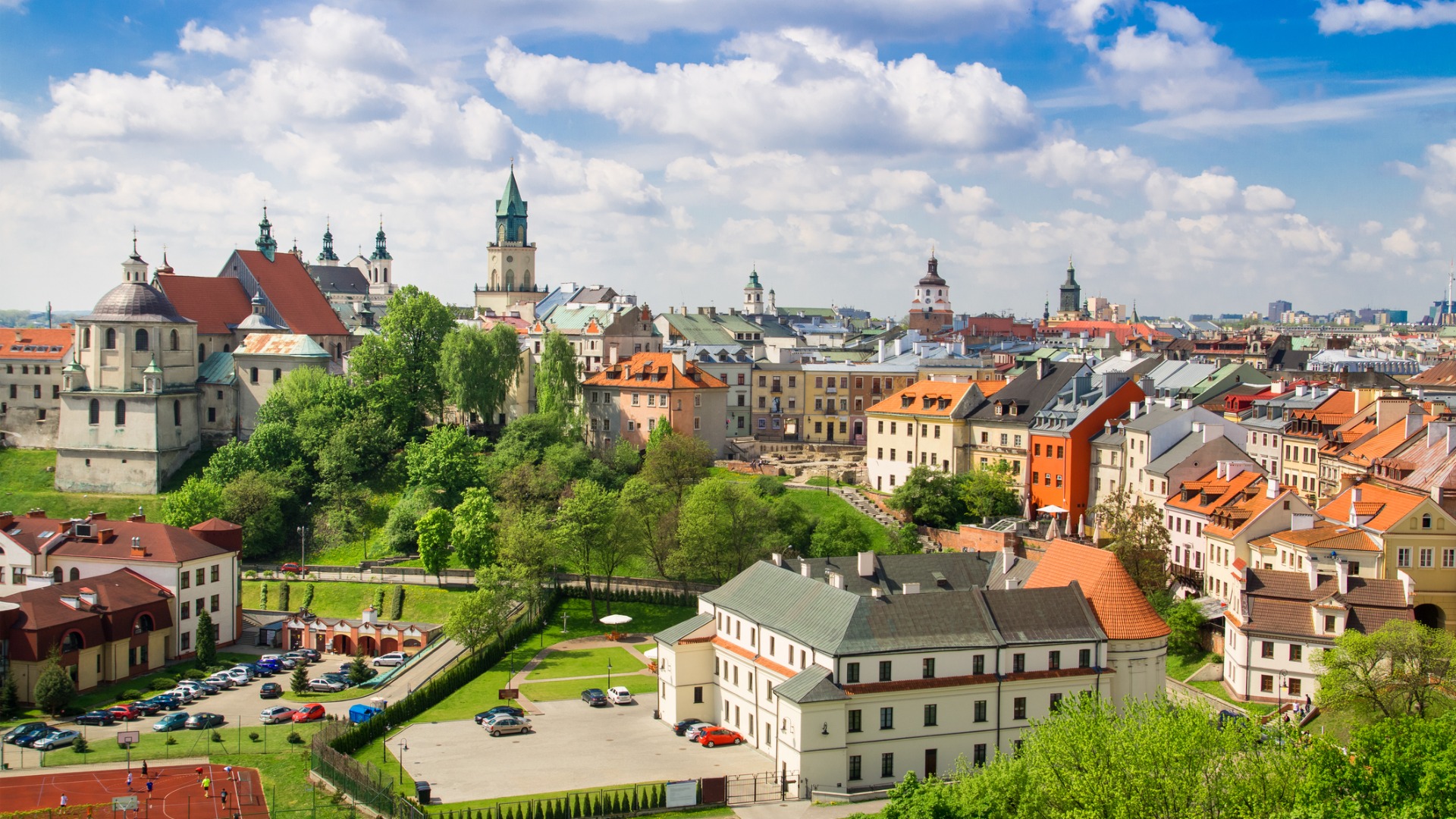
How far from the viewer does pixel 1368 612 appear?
2140 inches

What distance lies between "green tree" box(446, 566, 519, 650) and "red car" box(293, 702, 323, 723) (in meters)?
8.91

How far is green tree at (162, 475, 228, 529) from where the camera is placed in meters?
80.6

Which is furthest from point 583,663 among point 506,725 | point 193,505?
point 193,505

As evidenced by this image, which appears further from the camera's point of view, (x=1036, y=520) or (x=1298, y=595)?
(x=1036, y=520)

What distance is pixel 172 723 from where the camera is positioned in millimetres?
54250

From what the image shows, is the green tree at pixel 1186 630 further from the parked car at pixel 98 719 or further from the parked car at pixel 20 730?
the parked car at pixel 20 730

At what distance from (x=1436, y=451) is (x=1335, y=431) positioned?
25.4 ft

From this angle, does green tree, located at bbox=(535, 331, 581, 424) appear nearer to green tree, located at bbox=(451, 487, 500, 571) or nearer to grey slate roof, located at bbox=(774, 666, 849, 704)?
green tree, located at bbox=(451, 487, 500, 571)

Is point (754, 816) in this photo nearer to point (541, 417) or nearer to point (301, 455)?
point (541, 417)

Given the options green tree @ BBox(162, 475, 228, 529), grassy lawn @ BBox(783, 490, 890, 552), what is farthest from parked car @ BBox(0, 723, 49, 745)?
grassy lawn @ BBox(783, 490, 890, 552)

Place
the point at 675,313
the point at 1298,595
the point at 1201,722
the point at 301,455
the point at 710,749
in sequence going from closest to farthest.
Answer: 1. the point at 1201,722
2. the point at 710,749
3. the point at 1298,595
4. the point at 301,455
5. the point at 675,313

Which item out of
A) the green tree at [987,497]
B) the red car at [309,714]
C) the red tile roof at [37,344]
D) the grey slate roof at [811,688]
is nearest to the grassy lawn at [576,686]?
the red car at [309,714]

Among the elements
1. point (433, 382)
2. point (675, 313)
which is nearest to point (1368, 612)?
point (433, 382)

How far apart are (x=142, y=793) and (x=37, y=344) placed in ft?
255
